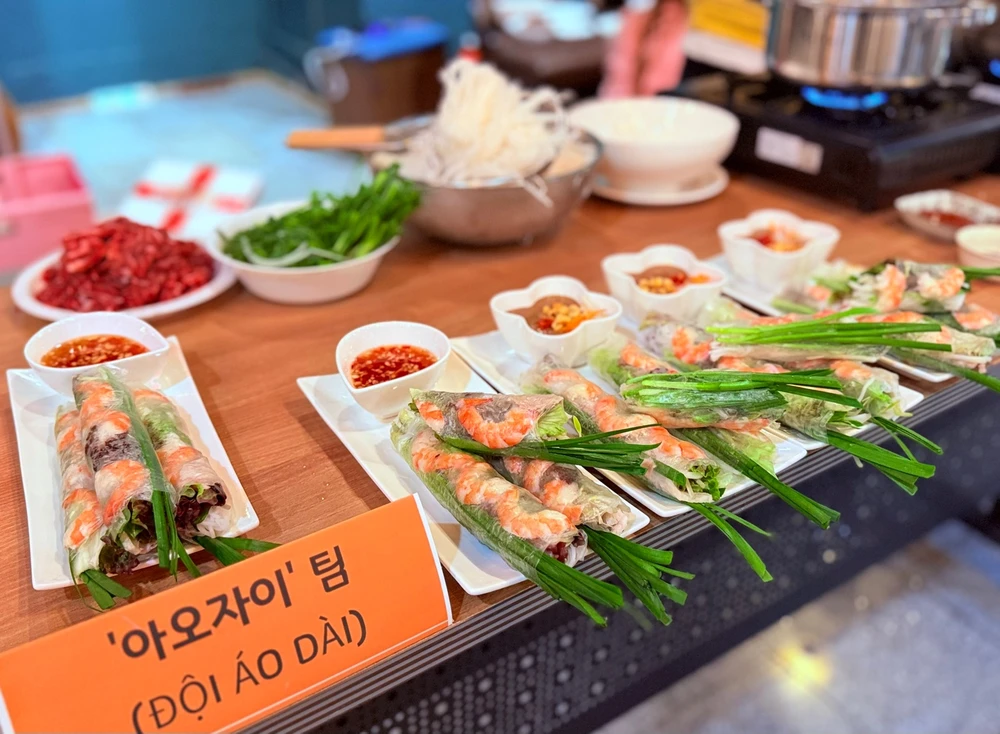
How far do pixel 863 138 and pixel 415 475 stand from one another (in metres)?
1.54

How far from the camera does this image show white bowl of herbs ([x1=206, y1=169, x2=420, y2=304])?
173 centimetres

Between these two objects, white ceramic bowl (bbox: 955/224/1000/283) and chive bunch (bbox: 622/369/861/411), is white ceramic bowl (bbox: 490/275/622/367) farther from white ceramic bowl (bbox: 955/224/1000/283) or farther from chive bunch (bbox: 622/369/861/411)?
white ceramic bowl (bbox: 955/224/1000/283)

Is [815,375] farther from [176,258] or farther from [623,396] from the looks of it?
[176,258]

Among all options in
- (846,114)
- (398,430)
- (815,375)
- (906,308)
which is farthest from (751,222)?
(398,430)

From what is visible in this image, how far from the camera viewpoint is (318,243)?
177cm

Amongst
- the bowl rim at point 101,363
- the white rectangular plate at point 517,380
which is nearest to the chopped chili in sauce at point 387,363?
the white rectangular plate at point 517,380

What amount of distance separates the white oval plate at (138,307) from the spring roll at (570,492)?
870mm

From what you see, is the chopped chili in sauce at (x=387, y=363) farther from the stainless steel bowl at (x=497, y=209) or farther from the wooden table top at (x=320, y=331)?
the stainless steel bowl at (x=497, y=209)

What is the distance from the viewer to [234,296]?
1827 millimetres

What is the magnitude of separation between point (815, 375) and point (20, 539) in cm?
117

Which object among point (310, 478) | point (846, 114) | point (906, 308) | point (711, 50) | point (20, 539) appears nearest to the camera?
point (20, 539)

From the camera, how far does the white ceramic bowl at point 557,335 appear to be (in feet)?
4.74

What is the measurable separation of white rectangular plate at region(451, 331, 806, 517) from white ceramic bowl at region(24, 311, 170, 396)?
0.52 m

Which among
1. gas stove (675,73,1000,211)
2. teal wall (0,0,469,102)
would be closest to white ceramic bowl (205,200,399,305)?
gas stove (675,73,1000,211)
